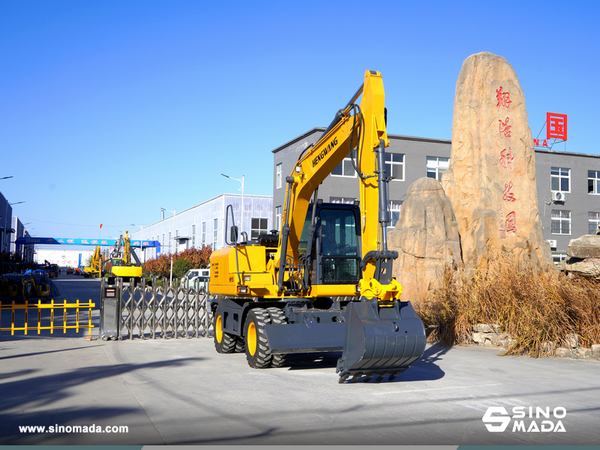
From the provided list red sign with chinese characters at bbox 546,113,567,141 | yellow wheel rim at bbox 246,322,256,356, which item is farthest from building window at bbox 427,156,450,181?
yellow wheel rim at bbox 246,322,256,356

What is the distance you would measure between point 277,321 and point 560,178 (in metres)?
39.8

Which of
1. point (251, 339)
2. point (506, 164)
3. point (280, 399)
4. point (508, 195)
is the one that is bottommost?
point (280, 399)

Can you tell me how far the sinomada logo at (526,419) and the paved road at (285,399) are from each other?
0.15 feet

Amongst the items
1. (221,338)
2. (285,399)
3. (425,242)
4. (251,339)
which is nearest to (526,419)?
(285,399)

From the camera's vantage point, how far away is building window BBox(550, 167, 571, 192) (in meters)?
43.8

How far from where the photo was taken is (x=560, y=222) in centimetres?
4356

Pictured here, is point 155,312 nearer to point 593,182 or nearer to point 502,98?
point 502,98

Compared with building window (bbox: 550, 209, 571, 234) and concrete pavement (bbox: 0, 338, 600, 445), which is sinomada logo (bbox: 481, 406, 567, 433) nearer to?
concrete pavement (bbox: 0, 338, 600, 445)

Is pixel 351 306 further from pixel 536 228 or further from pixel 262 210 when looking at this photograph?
pixel 262 210

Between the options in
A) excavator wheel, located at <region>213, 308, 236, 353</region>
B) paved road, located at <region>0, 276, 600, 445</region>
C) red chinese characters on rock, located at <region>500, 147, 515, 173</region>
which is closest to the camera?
paved road, located at <region>0, 276, 600, 445</region>

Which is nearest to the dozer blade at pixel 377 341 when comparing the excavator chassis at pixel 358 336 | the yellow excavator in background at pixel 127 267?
the excavator chassis at pixel 358 336

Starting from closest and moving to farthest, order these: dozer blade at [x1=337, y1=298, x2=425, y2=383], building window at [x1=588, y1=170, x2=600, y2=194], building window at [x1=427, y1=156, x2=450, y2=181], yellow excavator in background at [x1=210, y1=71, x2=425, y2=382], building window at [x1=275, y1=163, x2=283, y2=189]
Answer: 1. dozer blade at [x1=337, y1=298, x2=425, y2=383]
2. yellow excavator in background at [x1=210, y1=71, x2=425, y2=382]
3. building window at [x1=427, y1=156, x2=450, y2=181]
4. building window at [x1=275, y1=163, x2=283, y2=189]
5. building window at [x1=588, y1=170, x2=600, y2=194]

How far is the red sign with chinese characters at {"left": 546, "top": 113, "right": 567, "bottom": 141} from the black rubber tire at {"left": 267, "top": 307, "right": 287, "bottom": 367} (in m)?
38.4

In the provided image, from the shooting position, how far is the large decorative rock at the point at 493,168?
18.3 meters
